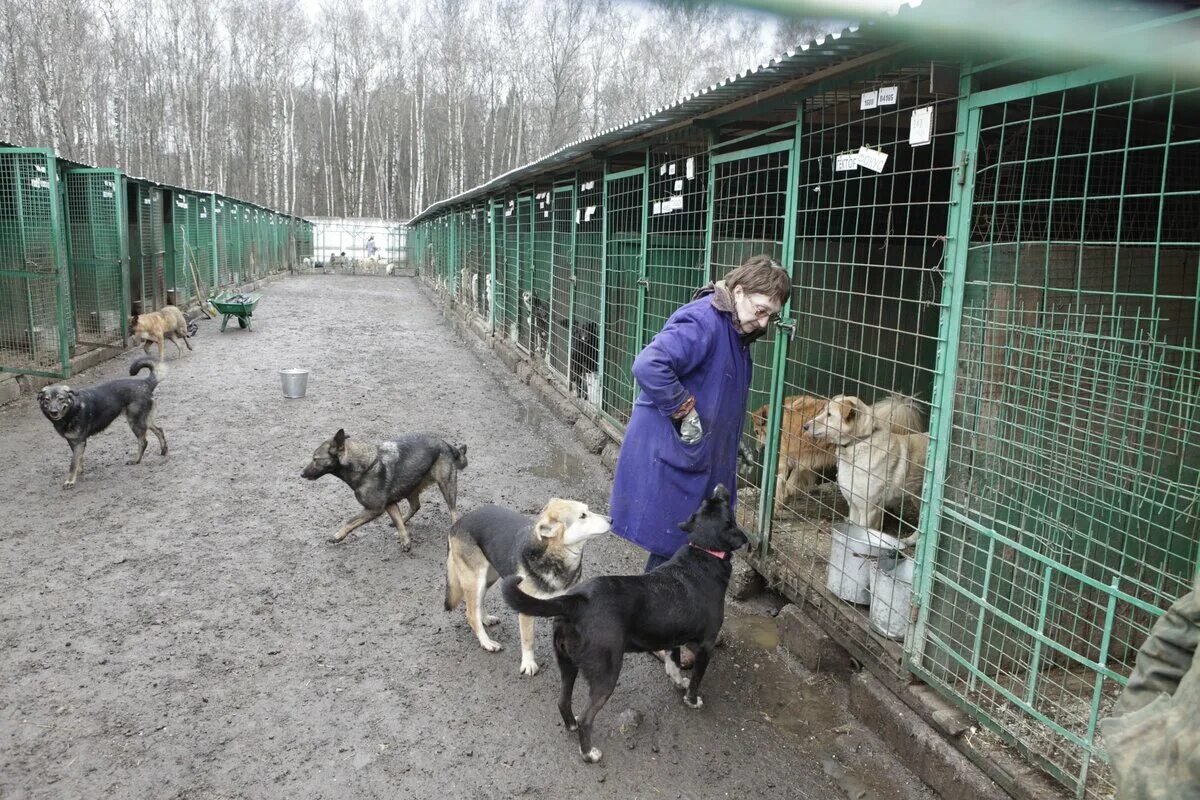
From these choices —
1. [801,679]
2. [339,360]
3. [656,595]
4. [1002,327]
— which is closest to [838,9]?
[1002,327]

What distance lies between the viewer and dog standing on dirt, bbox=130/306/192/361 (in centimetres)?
1202

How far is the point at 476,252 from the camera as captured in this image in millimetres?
17938

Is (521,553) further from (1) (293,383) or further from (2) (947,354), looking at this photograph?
(1) (293,383)

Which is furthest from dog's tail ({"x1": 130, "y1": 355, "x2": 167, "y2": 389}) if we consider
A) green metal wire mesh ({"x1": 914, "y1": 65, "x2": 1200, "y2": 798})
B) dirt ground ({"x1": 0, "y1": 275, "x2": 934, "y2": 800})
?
green metal wire mesh ({"x1": 914, "y1": 65, "x2": 1200, "y2": 798})

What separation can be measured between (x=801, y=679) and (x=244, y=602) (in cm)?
312

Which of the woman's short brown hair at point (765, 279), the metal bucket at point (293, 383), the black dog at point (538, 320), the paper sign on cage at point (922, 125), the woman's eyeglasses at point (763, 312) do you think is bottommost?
the metal bucket at point (293, 383)

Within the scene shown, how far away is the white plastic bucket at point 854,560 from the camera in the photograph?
3.94m

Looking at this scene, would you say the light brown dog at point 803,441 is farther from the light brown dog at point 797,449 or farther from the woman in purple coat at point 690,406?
the woman in purple coat at point 690,406

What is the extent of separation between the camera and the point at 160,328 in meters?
12.2

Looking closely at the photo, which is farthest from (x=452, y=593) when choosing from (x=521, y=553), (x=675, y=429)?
(x=675, y=429)

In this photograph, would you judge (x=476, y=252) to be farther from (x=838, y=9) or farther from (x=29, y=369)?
(x=838, y=9)

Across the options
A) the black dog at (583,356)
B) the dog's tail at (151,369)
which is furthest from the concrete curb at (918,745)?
the dog's tail at (151,369)

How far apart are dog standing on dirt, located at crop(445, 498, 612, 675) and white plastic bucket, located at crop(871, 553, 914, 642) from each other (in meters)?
1.30

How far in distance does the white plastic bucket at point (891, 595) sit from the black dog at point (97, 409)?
608 centimetres
